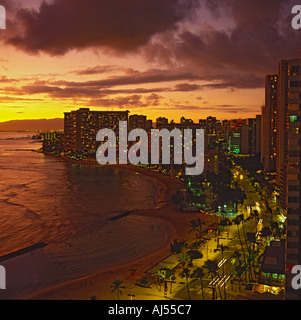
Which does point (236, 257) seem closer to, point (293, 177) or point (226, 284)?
point (226, 284)

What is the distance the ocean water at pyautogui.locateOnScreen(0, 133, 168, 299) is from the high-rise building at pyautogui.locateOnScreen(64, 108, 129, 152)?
254 ft

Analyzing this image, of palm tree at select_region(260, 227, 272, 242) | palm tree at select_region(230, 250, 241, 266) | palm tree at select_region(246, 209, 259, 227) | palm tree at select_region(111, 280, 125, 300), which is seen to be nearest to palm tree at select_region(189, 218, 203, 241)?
palm tree at select_region(260, 227, 272, 242)

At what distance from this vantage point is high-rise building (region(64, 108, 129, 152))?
129 m

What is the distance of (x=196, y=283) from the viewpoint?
57.9 feet

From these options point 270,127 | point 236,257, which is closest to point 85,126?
point 270,127

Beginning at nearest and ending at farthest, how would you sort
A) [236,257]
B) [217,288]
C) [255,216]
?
1. [217,288]
2. [236,257]
3. [255,216]

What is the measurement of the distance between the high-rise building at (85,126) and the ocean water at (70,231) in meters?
77.3

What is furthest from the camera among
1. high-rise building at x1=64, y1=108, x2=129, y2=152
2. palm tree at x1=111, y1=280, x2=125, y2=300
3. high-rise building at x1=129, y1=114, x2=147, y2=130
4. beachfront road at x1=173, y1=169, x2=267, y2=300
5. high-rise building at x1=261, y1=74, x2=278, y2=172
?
high-rise building at x1=129, y1=114, x2=147, y2=130

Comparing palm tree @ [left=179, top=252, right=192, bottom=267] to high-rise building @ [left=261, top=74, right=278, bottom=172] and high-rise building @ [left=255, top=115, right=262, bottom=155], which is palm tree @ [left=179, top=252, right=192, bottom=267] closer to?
high-rise building @ [left=261, top=74, right=278, bottom=172]

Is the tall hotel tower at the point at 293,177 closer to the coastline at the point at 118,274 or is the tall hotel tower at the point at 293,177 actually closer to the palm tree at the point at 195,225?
the coastline at the point at 118,274

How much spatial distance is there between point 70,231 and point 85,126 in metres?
106

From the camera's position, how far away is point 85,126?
432 ft

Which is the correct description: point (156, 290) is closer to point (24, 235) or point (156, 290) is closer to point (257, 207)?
point (24, 235)
